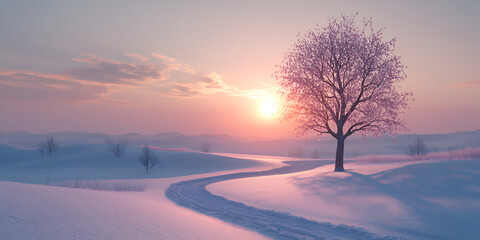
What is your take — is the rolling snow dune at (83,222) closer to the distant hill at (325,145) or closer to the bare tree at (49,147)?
the bare tree at (49,147)

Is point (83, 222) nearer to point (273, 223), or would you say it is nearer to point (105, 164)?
point (273, 223)

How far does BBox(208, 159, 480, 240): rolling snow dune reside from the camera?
799 cm

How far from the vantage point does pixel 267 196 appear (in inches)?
519

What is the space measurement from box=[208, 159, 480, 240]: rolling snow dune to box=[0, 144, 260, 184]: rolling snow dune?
2372 cm

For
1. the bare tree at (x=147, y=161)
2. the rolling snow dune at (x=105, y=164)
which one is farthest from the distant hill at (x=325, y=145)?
the bare tree at (x=147, y=161)

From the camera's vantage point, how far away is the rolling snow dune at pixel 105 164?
36494mm

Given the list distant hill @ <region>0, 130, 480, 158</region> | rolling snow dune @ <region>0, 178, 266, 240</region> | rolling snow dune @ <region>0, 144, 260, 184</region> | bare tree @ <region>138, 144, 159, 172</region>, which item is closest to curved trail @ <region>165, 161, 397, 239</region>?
rolling snow dune @ <region>0, 178, 266, 240</region>

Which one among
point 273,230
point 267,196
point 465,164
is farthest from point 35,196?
point 465,164

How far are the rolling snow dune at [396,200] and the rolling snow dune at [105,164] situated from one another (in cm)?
2372

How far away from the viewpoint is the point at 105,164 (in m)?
40.7

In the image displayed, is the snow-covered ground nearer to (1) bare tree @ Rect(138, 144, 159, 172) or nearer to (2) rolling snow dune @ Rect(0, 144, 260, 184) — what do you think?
(2) rolling snow dune @ Rect(0, 144, 260, 184)

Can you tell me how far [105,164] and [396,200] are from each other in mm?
38838

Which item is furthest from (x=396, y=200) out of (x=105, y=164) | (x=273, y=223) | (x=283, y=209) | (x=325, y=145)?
(x=325, y=145)

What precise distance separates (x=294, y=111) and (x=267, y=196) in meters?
10.4
